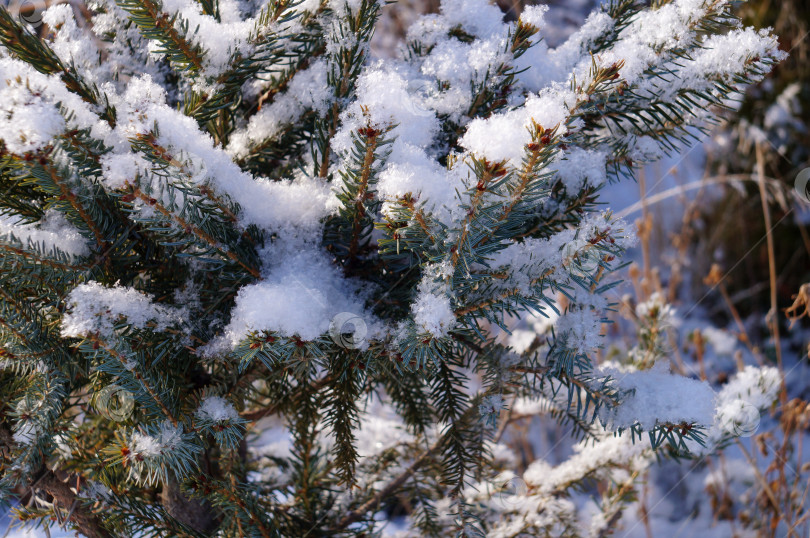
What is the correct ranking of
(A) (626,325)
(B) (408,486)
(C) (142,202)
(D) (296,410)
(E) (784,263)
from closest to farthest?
(C) (142,202), (D) (296,410), (B) (408,486), (E) (784,263), (A) (626,325)

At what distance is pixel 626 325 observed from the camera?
2.75 m

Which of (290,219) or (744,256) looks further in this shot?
(744,256)

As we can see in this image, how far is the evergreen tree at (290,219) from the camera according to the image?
46 cm

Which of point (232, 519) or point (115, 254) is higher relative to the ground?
point (115, 254)

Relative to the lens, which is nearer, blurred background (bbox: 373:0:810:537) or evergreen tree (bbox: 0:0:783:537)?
evergreen tree (bbox: 0:0:783:537)

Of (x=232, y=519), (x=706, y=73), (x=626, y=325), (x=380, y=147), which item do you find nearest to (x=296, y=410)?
(x=232, y=519)

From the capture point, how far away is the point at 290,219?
22.0 inches

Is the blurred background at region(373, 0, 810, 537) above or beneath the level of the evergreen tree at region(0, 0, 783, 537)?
above

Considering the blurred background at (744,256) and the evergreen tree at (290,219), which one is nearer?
the evergreen tree at (290,219)

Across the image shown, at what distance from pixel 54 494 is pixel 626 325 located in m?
2.60

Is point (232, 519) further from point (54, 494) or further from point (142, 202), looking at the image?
point (142, 202)

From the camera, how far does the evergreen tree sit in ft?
1.49

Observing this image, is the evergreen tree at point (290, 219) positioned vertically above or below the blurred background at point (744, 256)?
below

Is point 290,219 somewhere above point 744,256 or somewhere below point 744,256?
below
